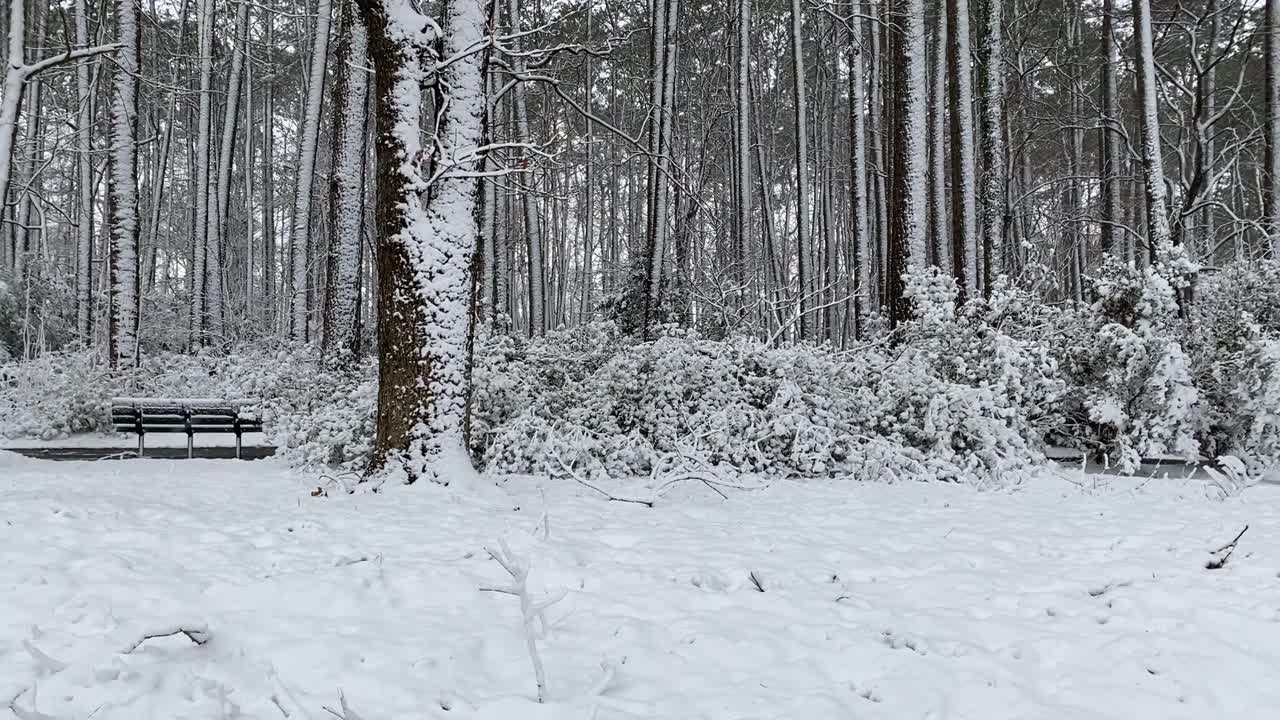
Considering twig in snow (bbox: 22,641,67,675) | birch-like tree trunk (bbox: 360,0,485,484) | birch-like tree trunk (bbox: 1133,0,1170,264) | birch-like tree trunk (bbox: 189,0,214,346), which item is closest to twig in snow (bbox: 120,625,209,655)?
twig in snow (bbox: 22,641,67,675)

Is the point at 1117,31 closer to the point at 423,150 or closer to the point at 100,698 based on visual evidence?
the point at 423,150

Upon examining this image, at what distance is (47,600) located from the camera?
284cm

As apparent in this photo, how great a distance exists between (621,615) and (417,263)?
3.68m

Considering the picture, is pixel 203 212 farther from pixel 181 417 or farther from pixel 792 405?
pixel 792 405

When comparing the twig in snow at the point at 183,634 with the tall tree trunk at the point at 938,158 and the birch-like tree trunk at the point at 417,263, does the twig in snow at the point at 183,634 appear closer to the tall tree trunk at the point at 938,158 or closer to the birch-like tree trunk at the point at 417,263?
the birch-like tree trunk at the point at 417,263

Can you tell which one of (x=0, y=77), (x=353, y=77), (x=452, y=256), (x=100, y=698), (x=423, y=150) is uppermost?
(x=0, y=77)

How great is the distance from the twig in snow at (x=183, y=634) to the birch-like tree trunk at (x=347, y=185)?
8.57m

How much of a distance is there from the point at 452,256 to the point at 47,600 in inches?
143

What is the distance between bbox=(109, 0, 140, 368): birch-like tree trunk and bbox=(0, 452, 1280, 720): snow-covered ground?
8346 millimetres

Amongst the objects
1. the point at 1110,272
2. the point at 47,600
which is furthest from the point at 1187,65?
the point at 47,600

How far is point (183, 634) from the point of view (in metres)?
2.67

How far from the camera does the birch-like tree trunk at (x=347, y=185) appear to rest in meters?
10.9

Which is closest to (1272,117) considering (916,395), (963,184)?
(963,184)

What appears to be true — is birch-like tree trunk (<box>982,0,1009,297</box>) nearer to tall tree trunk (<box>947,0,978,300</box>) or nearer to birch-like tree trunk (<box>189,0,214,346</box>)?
tall tree trunk (<box>947,0,978,300</box>)
